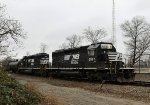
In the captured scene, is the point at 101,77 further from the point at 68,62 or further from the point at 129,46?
the point at 129,46

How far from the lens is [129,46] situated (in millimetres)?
72625

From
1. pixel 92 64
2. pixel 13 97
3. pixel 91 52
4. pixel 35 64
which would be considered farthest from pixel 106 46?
pixel 13 97

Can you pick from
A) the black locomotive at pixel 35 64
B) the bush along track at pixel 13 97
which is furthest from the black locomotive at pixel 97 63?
the bush along track at pixel 13 97

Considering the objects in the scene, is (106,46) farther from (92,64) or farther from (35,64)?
(35,64)

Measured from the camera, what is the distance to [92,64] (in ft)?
105

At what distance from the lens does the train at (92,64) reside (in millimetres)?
29281

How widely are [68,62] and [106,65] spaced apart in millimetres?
8254

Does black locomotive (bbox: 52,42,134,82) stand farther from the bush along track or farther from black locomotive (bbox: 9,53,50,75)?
the bush along track

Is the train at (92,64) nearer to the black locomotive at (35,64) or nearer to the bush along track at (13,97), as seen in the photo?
the black locomotive at (35,64)

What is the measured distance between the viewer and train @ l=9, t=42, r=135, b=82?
2928 centimetres

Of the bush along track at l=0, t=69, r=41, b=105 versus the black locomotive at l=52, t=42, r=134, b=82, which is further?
the black locomotive at l=52, t=42, r=134, b=82

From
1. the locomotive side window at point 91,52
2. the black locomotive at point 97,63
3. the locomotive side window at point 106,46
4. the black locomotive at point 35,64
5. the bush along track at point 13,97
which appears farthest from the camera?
the black locomotive at point 35,64

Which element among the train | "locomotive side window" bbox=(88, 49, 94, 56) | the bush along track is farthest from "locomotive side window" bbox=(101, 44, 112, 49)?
the bush along track

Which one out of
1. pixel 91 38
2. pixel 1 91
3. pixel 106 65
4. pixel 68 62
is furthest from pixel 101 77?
pixel 91 38
